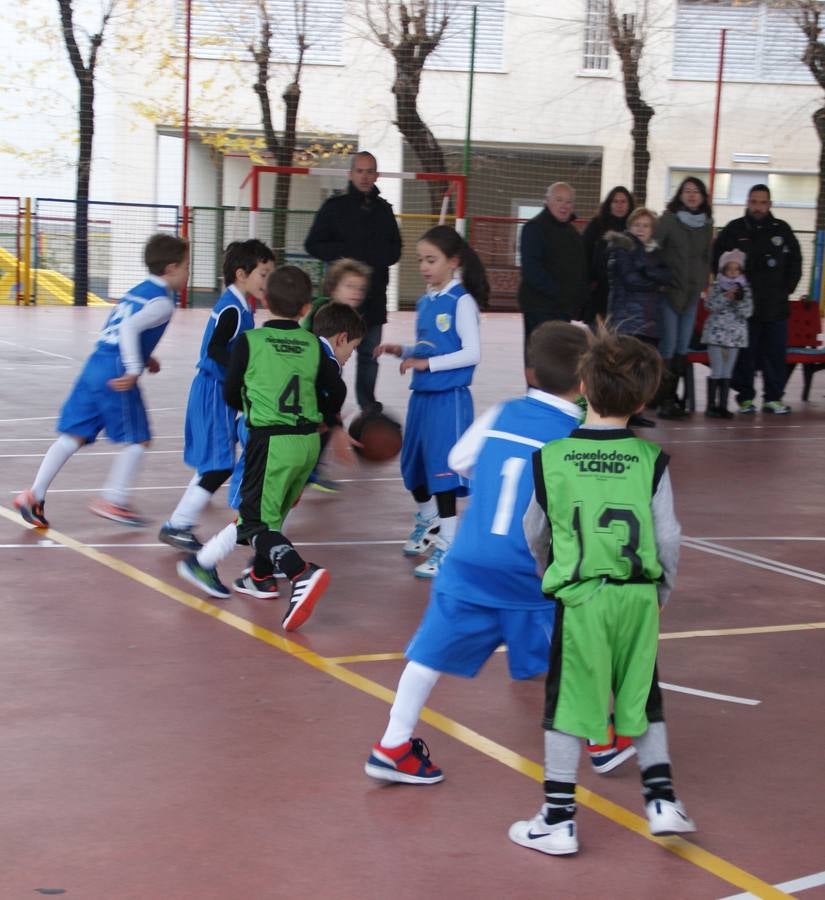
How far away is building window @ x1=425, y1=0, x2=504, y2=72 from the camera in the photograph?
2661 cm

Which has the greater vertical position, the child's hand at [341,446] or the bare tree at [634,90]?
the bare tree at [634,90]

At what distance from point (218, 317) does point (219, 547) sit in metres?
1.19

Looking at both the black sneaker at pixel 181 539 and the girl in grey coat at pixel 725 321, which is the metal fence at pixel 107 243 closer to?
the girl in grey coat at pixel 725 321

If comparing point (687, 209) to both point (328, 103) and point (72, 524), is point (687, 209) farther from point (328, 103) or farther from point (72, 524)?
point (328, 103)

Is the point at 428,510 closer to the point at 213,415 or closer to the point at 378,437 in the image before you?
the point at 378,437

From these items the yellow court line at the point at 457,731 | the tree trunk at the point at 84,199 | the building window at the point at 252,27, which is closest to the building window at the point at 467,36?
the building window at the point at 252,27

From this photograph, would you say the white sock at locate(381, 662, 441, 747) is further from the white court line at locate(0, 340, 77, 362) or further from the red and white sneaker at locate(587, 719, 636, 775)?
the white court line at locate(0, 340, 77, 362)

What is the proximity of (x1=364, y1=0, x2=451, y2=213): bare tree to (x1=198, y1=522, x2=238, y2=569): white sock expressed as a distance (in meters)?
19.8

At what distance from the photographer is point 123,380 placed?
679 centimetres

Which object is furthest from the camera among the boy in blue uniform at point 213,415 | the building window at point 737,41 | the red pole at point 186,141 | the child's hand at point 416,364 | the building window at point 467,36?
the building window at point 737,41

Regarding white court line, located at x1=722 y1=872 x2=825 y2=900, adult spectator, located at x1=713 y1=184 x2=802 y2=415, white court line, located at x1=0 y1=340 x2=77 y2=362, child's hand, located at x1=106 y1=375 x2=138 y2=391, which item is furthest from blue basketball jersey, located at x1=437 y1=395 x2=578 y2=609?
white court line, located at x1=0 y1=340 x2=77 y2=362

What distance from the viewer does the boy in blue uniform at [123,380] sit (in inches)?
269

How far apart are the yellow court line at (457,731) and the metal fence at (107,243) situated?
61.8 feet

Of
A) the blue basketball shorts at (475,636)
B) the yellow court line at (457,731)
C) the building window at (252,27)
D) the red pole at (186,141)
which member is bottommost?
the yellow court line at (457,731)
